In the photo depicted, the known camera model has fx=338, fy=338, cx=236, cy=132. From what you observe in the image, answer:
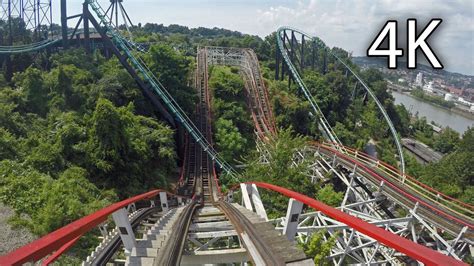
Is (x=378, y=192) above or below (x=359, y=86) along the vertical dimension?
below

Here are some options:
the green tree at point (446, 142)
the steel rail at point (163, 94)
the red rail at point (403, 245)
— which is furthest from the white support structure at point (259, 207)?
the green tree at point (446, 142)

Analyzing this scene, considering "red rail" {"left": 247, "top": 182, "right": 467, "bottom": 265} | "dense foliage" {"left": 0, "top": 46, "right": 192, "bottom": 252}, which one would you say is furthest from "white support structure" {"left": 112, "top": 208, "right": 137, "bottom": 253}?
"dense foliage" {"left": 0, "top": 46, "right": 192, "bottom": 252}

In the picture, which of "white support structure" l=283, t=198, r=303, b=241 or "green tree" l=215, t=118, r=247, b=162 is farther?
"green tree" l=215, t=118, r=247, b=162

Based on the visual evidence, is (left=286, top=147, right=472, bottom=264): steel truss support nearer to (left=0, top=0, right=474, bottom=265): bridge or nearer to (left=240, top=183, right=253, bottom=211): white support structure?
(left=0, top=0, right=474, bottom=265): bridge

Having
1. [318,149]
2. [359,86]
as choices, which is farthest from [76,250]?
[359,86]

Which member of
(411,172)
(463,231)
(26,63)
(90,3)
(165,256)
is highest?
(90,3)

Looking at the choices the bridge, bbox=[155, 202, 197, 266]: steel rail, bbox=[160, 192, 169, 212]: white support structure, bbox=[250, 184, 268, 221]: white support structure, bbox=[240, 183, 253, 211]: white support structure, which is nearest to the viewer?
the bridge

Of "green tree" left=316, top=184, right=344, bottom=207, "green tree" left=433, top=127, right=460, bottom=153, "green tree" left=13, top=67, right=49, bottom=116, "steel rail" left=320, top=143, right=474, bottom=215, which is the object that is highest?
"green tree" left=13, top=67, right=49, bottom=116

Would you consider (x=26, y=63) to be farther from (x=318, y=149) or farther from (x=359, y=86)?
(x=359, y=86)
